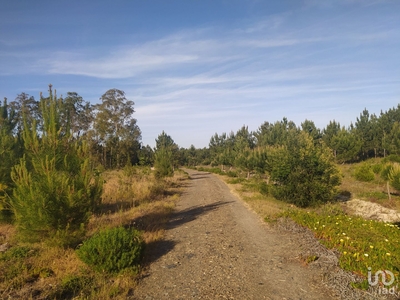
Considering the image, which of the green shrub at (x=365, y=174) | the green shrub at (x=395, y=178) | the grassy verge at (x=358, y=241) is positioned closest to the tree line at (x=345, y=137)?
the green shrub at (x=365, y=174)

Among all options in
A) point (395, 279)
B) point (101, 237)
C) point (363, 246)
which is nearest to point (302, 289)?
point (395, 279)

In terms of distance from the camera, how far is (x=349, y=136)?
5159cm

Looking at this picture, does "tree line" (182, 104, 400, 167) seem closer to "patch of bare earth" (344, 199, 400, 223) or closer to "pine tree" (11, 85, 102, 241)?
"patch of bare earth" (344, 199, 400, 223)

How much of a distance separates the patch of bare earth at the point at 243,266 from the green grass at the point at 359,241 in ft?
0.98

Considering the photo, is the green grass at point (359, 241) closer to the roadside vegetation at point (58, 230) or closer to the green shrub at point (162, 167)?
the roadside vegetation at point (58, 230)

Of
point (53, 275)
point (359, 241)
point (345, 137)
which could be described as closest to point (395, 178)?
point (359, 241)

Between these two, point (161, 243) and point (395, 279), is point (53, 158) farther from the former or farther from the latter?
point (395, 279)

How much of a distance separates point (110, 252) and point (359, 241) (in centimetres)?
585

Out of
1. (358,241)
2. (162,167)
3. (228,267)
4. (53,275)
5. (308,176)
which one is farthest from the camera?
(162,167)

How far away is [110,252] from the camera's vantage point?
19.9ft

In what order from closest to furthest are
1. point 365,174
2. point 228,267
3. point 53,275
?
point 53,275
point 228,267
point 365,174

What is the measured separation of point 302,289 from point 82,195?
527 cm

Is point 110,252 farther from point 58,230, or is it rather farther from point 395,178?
point 395,178

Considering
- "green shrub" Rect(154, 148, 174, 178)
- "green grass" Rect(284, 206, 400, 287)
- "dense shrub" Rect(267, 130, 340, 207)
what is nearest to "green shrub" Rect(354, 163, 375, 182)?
"dense shrub" Rect(267, 130, 340, 207)
